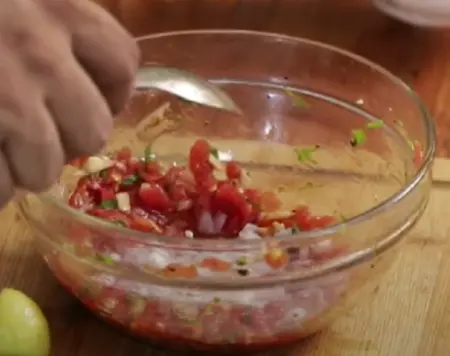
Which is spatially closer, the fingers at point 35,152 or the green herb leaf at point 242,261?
the fingers at point 35,152

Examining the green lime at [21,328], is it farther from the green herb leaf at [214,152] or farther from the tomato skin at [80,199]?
the green herb leaf at [214,152]

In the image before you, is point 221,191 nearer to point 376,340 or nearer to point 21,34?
point 376,340

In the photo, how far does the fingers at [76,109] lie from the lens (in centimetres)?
39

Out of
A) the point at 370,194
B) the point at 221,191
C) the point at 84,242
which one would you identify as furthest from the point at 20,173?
the point at 370,194

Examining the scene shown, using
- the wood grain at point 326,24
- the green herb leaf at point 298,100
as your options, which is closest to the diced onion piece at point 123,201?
the green herb leaf at point 298,100

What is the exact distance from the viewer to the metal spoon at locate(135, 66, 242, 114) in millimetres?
762

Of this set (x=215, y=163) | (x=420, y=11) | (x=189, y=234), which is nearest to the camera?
(x=189, y=234)

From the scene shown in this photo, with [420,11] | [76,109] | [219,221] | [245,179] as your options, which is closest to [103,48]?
[76,109]

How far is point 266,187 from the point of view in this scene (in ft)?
2.76

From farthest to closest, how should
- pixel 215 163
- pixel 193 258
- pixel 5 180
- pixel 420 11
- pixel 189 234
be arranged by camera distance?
pixel 420 11
pixel 215 163
pixel 189 234
pixel 193 258
pixel 5 180

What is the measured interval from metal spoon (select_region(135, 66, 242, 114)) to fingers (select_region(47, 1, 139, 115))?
31 cm

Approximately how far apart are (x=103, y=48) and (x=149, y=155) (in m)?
0.43

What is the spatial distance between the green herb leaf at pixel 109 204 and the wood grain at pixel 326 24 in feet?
1.44

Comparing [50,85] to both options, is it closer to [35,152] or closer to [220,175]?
[35,152]
